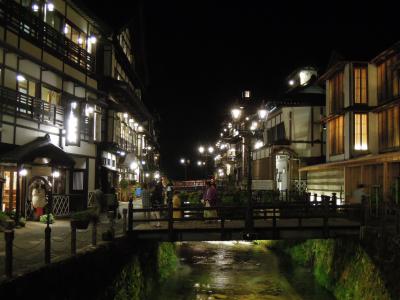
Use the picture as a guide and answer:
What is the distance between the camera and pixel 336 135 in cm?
3306

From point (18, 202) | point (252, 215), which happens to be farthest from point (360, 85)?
point (18, 202)

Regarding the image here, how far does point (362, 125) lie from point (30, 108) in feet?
69.5

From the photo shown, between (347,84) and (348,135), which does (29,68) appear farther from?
(348,135)

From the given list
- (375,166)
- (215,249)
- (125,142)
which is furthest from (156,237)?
(125,142)

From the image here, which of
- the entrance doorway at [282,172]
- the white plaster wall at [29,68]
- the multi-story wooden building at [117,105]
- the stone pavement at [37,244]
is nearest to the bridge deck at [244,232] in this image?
the stone pavement at [37,244]

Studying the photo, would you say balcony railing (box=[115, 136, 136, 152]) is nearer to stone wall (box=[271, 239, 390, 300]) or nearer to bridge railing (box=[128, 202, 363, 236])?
bridge railing (box=[128, 202, 363, 236])

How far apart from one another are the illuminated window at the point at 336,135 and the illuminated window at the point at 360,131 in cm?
179

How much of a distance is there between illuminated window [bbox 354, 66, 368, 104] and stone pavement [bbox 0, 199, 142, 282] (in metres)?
18.2

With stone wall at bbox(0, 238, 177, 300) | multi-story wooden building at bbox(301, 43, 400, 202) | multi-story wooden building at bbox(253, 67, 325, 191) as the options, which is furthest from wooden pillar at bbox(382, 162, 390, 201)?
multi-story wooden building at bbox(253, 67, 325, 191)

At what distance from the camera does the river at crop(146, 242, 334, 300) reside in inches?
775

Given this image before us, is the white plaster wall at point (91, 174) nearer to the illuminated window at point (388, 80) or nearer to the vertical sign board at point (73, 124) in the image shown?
→ the vertical sign board at point (73, 124)

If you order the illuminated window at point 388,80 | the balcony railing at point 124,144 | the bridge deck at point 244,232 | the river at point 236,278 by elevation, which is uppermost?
the illuminated window at point 388,80

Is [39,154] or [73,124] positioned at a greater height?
[73,124]

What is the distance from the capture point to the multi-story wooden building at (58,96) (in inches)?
758
